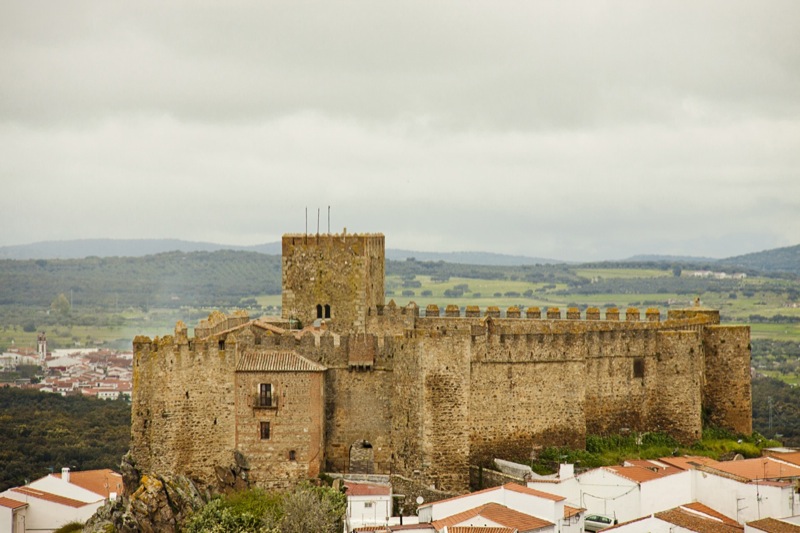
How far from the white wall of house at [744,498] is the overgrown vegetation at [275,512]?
11.6 m

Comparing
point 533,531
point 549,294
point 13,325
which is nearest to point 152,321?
point 13,325

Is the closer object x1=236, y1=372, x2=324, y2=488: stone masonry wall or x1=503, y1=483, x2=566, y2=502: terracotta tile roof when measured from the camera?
x1=503, y1=483, x2=566, y2=502: terracotta tile roof

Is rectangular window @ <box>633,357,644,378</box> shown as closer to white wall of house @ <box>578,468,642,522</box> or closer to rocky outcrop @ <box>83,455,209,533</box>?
white wall of house @ <box>578,468,642,522</box>

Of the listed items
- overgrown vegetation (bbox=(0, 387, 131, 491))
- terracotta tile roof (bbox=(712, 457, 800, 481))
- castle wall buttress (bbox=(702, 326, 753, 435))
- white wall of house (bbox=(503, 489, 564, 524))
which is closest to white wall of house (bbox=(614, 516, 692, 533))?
white wall of house (bbox=(503, 489, 564, 524))

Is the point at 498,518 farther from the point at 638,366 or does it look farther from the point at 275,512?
the point at 638,366

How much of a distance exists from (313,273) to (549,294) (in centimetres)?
14074

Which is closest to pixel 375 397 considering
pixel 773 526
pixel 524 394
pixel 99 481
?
pixel 524 394

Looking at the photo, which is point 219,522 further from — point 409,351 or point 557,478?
point 557,478

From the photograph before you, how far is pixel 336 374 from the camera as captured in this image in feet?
149

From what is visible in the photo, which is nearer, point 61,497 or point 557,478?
point 557,478

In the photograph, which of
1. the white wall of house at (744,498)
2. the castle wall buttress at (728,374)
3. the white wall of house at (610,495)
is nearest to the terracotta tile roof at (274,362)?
the white wall of house at (610,495)

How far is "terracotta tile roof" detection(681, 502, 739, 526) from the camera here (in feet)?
142

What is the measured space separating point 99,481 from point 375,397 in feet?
78.3

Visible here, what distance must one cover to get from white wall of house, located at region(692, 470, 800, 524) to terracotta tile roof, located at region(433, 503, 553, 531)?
640cm
